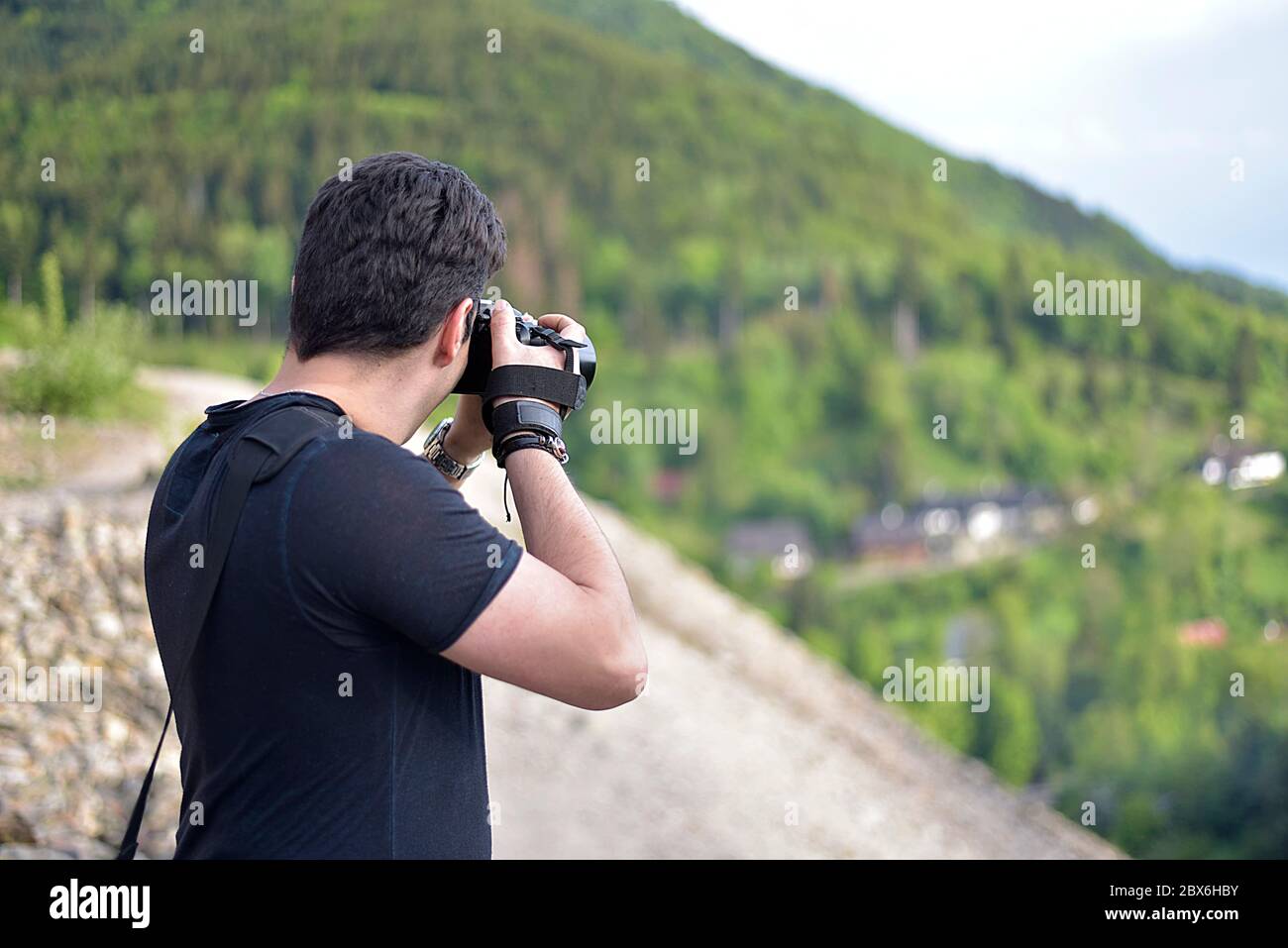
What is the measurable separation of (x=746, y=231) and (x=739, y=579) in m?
17.1

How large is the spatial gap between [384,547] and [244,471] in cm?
16

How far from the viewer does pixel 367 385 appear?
49.6 inches

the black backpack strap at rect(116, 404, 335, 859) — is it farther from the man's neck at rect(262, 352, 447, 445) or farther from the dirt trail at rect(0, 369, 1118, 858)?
the dirt trail at rect(0, 369, 1118, 858)

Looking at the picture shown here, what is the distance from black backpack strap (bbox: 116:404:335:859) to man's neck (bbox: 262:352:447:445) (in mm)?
98

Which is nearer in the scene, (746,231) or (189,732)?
(189,732)

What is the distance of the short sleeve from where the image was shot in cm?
107

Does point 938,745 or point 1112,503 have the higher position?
point 1112,503

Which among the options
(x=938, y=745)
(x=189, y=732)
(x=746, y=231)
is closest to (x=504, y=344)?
(x=189, y=732)

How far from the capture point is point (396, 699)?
116cm

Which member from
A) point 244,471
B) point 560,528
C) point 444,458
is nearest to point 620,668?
point 560,528

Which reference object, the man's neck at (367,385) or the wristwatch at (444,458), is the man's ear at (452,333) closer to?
the man's neck at (367,385)

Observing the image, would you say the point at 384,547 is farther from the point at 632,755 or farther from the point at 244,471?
the point at 632,755

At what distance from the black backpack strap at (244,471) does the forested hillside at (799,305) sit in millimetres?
17231
